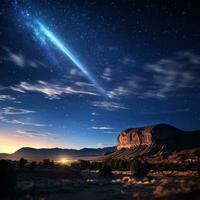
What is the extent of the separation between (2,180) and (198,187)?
17.1 metres

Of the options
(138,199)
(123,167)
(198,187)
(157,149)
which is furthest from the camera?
(157,149)

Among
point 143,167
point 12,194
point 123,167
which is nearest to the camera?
point 12,194

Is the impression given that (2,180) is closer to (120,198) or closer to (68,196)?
(68,196)

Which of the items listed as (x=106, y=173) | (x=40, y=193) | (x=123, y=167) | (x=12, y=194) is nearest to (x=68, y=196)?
(x=40, y=193)

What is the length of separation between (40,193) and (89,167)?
2208 inches

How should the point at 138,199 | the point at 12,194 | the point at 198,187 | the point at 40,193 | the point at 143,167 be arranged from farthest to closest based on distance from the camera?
the point at 143,167 → the point at 40,193 → the point at 12,194 → the point at 138,199 → the point at 198,187

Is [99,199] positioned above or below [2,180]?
below

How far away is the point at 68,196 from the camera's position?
85.3ft

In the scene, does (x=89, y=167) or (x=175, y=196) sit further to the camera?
(x=89, y=167)

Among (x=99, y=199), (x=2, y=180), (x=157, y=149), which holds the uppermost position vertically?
(x=157, y=149)

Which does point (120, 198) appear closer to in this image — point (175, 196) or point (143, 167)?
point (175, 196)

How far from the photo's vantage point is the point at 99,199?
2384cm

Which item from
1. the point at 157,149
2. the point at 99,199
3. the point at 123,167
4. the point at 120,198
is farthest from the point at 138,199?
the point at 157,149

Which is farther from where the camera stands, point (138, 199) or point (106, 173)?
point (106, 173)
